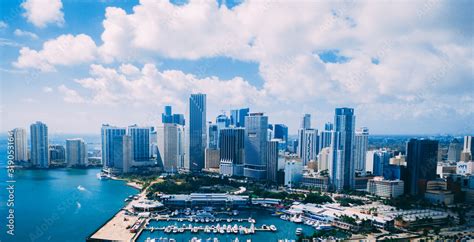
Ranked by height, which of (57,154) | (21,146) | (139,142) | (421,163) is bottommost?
(57,154)

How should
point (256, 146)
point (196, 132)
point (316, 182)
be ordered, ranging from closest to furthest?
point (316, 182) < point (256, 146) < point (196, 132)

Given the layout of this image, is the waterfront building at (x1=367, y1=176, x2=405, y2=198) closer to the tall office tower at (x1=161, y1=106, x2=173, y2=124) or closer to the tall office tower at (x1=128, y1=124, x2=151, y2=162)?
the tall office tower at (x1=128, y1=124, x2=151, y2=162)

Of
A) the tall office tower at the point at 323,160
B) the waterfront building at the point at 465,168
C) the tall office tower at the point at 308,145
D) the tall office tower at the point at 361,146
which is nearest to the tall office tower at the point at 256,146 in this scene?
the tall office tower at the point at 323,160

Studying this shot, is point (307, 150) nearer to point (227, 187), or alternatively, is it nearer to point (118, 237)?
point (227, 187)

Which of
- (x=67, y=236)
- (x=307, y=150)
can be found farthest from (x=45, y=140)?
(x=307, y=150)

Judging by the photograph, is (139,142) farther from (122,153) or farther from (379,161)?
(379,161)

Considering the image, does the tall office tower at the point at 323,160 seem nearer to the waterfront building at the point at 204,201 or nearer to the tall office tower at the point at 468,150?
the tall office tower at the point at 468,150

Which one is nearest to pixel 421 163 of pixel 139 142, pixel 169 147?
pixel 169 147
